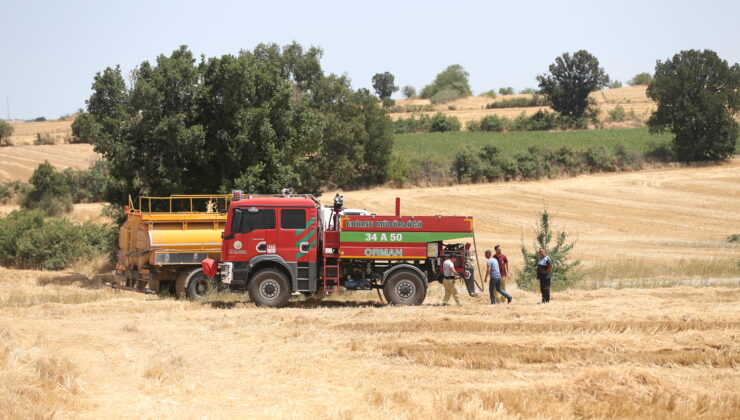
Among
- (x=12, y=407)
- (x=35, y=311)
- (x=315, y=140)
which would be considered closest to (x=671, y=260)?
(x=315, y=140)

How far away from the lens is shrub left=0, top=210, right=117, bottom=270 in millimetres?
31469

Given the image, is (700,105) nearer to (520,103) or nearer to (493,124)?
(493,124)

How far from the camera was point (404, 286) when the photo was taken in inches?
773

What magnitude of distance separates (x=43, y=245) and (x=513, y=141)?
52645 millimetres

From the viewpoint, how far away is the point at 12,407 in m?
9.92

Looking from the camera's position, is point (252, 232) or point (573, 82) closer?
point (252, 232)

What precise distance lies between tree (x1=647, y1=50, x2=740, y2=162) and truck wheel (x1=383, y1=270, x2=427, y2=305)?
55.7 m

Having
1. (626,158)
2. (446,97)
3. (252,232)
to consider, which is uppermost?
(446,97)

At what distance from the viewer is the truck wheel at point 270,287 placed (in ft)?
64.3

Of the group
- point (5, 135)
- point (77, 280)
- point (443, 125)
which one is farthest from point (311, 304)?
point (5, 135)

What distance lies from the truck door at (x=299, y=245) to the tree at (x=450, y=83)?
134m

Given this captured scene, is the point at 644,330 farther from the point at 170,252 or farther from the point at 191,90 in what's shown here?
the point at 191,90

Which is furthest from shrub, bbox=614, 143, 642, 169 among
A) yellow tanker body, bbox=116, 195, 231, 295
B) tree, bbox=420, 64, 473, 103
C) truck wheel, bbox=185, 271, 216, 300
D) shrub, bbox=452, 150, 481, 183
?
tree, bbox=420, 64, 473, 103

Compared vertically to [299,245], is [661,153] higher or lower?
higher
